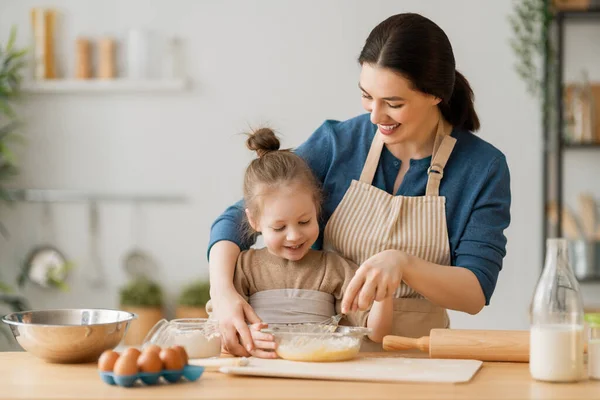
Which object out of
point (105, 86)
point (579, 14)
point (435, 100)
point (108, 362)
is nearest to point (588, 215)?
point (579, 14)

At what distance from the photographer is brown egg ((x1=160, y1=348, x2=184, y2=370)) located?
1.47m

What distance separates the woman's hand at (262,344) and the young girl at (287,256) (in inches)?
9.6

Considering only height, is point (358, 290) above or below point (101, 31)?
below

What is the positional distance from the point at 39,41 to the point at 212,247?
268cm

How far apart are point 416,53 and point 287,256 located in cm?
51

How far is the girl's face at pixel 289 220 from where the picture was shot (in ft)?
6.26

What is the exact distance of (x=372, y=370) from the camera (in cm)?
157

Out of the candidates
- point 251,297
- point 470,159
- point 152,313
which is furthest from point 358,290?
point 152,313

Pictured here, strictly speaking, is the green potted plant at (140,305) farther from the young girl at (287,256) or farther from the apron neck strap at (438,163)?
the apron neck strap at (438,163)

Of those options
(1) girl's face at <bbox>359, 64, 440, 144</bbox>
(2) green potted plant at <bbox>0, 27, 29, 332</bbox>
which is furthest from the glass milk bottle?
(2) green potted plant at <bbox>0, 27, 29, 332</bbox>

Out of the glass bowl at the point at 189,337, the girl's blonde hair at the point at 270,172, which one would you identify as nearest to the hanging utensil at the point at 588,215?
the girl's blonde hair at the point at 270,172

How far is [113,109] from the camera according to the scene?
14.4ft

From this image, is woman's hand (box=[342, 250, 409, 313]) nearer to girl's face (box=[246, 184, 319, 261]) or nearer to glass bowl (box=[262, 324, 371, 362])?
glass bowl (box=[262, 324, 371, 362])

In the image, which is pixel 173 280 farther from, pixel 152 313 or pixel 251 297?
pixel 251 297
